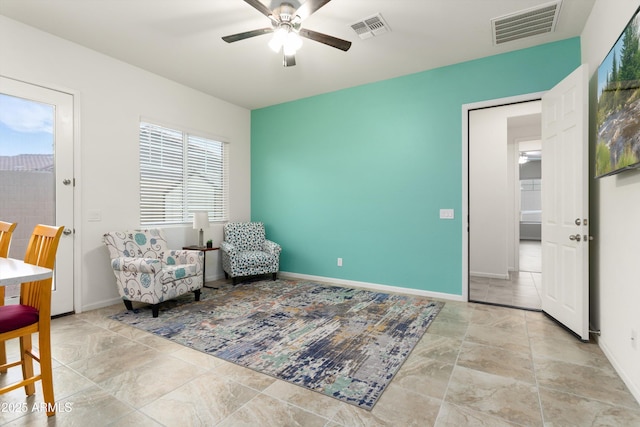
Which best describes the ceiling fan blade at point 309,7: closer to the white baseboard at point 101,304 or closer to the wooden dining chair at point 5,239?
the wooden dining chair at point 5,239

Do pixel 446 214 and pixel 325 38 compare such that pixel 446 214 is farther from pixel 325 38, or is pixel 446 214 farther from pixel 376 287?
pixel 325 38

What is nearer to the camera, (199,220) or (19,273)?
(19,273)

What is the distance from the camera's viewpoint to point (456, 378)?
2.13 metres

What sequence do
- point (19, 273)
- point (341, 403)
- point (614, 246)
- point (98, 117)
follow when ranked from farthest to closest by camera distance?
point (98, 117) < point (614, 246) < point (341, 403) < point (19, 273)

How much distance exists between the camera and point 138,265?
3344mm

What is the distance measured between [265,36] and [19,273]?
2934 mm

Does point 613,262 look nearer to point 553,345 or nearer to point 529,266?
point 553,345

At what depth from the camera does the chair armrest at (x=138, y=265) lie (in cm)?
332


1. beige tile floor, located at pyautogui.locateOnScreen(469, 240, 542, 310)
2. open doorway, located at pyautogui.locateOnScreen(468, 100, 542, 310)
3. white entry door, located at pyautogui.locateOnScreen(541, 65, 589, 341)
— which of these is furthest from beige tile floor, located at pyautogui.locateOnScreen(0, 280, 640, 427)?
open doorway, located at pyautogui.locateOnScreen(468, 100, 542, 310)

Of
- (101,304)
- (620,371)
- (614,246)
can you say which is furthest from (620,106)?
(101,304)

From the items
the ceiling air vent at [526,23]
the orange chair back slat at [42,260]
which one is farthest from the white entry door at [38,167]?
the ceiling air vent at [526,23]

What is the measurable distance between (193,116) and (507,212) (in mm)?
5302

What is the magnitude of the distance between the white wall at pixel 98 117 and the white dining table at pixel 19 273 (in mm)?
2177

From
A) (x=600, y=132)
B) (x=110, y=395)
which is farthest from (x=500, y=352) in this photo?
(x=110, y=395)
